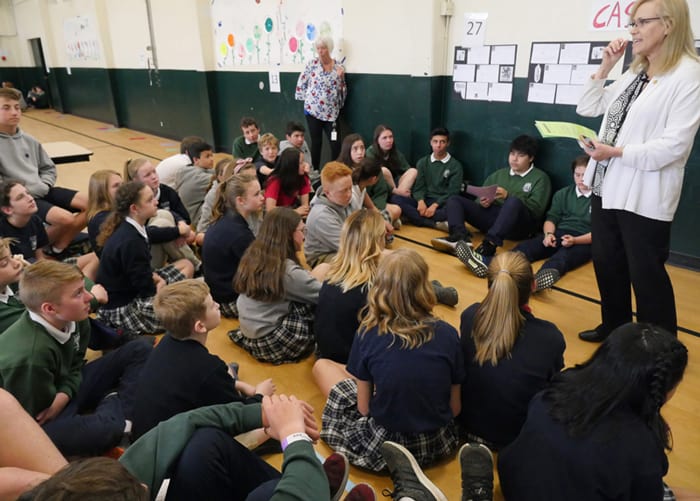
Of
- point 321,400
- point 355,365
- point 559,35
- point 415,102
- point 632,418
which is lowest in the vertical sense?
point 321,400

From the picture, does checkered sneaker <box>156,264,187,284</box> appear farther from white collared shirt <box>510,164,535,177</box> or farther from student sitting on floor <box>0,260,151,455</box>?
white collared shirt <box>510,164,535,177</box>

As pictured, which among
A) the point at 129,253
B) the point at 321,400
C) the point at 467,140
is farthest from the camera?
the point at 467,140

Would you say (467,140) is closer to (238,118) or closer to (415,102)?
(415,102)

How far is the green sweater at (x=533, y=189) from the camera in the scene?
3701mm

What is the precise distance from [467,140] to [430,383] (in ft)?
10.8

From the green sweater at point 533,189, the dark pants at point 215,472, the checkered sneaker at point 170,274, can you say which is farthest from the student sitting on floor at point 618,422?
the green sweater at point 533,189

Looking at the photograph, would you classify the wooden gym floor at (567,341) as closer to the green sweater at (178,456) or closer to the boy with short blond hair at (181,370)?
the boy with short blond hair at (181,370)

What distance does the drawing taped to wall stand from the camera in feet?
33.2

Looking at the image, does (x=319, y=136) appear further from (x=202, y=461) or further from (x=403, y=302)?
(x=202, y=461)

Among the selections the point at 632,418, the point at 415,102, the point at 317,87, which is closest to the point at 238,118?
the point at 317,87

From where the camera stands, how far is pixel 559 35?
3.53 m

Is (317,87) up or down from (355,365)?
up

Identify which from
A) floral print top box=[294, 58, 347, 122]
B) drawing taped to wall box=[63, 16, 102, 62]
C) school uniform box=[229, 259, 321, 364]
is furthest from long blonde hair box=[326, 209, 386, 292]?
drawing taped to wall box=[63, 16, 102, 62]

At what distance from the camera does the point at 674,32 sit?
5.73 feet
